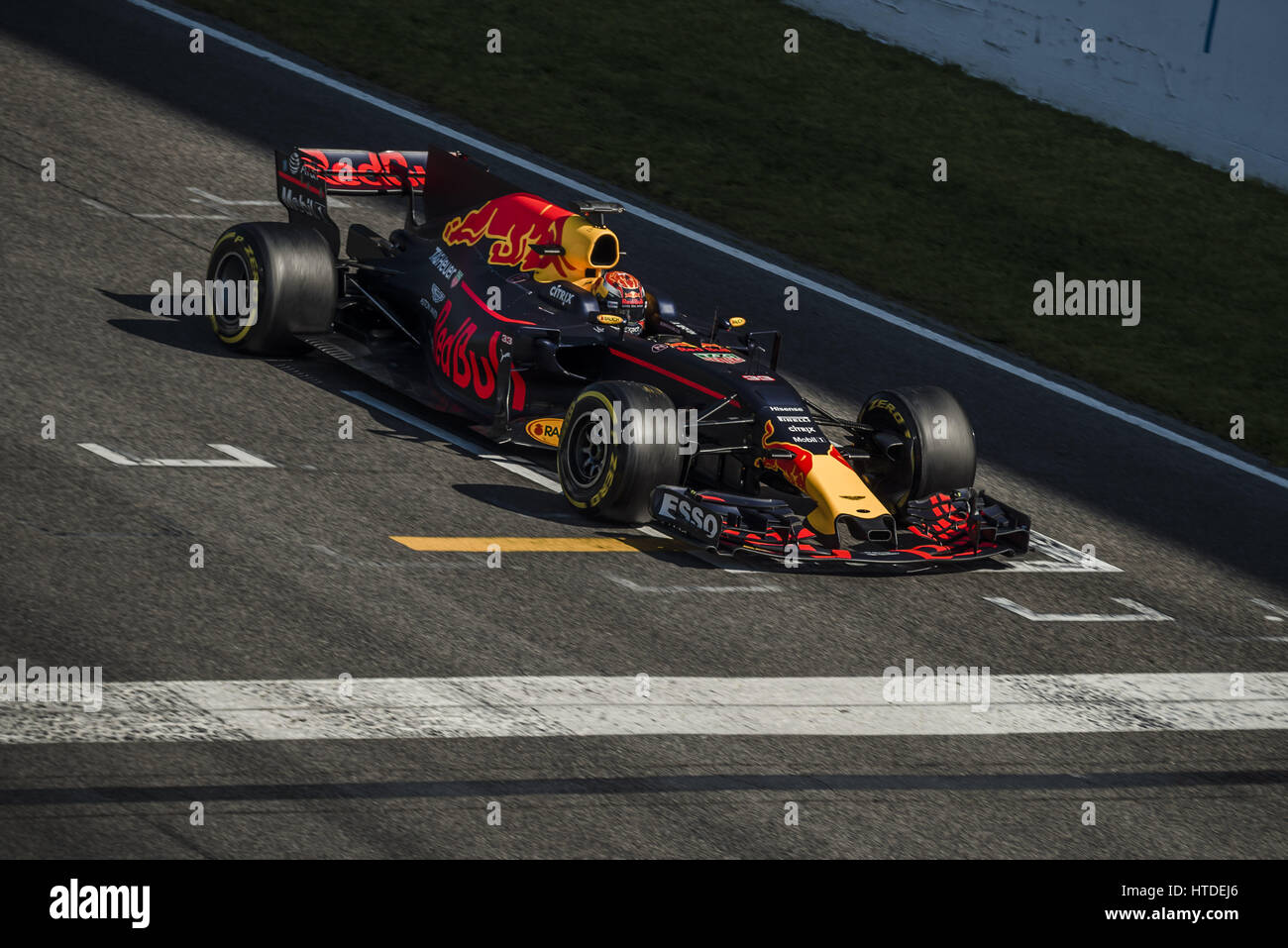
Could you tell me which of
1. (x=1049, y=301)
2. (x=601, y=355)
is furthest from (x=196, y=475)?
(x=1049, y=301)

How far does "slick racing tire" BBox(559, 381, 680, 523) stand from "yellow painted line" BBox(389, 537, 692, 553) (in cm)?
14

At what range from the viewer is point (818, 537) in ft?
32.3

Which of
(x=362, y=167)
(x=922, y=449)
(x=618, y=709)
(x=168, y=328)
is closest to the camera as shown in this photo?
(x=618, y=709)

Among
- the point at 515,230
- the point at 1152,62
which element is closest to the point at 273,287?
the point at 515,230

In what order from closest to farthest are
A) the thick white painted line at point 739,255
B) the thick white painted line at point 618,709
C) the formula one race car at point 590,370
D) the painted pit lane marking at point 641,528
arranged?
1. the thick white painted line at point 618,709
2. the formula one race car at point 590,370
3. the painted pit lane marking at point 641,528
4. the thick white painted line at point 739,255

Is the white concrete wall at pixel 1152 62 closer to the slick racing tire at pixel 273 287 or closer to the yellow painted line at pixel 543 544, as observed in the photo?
the slick racing tire at pixel 273 287

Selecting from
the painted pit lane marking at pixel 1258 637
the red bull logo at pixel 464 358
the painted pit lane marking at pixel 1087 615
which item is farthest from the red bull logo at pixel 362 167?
the painted pit lane marking at pixel 1258 637

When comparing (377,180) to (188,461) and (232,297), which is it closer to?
(232,297)

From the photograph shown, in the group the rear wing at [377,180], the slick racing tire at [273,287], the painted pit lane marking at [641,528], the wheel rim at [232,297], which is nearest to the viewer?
the painted pit lane marking at [641,528]

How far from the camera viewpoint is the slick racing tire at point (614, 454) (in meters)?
9.66

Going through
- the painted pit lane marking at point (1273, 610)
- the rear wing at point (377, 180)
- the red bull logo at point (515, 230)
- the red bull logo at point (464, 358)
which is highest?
the rear wing at point (377, 180)

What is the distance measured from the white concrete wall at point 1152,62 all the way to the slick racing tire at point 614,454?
9154mm

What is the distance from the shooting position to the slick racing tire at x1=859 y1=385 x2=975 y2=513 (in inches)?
413

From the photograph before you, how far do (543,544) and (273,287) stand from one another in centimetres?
285
